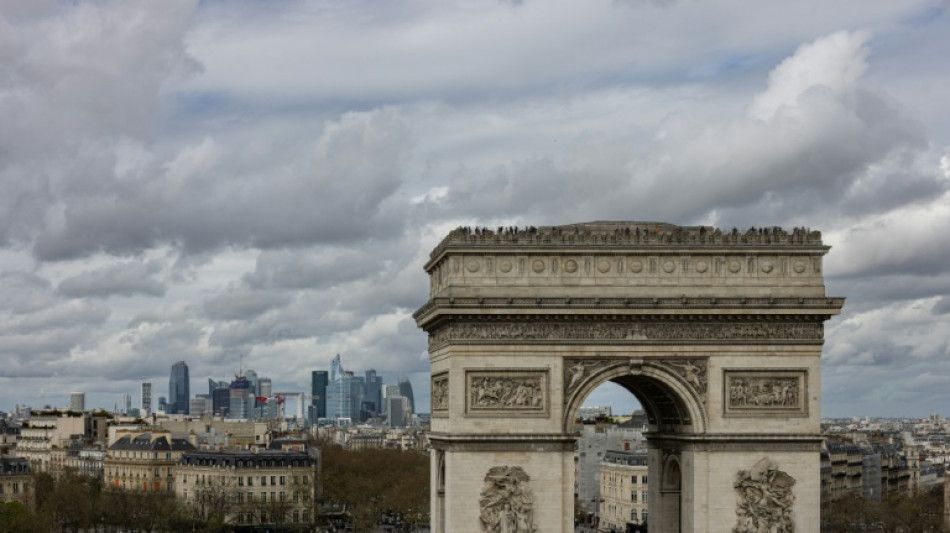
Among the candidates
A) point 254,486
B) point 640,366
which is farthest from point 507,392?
point 254,486

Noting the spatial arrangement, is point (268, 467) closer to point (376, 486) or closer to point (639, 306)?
point (376, 486)

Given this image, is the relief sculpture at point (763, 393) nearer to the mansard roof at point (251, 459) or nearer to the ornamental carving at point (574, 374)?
the ornamental carving at point (574, 374)

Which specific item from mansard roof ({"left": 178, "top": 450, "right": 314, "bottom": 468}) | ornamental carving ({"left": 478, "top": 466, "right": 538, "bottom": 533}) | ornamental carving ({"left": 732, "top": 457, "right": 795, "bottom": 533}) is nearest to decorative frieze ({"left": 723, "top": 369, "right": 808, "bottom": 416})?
ornamental carving ({"left": 732, "top": 457, "right": 795, "bottom": 533})

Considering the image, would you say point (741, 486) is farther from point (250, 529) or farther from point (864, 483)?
point (864, 483)

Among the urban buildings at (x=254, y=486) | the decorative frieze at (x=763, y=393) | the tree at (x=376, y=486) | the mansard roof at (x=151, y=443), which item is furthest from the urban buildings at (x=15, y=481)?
the decorative frieze at (x=763, y=393)

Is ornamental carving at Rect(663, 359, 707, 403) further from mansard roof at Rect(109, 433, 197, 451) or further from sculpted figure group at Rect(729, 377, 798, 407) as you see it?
mansard roof at Rect(109, 433, 197, 451)

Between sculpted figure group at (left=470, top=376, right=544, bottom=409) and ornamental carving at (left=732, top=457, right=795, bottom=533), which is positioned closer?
sculpted figure group at (left=470, top=376, right=544, bottom=409)

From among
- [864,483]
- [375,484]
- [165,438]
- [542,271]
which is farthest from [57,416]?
[542,271]

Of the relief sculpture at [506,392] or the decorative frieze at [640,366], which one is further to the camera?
the decorative frieze at [640,366]
